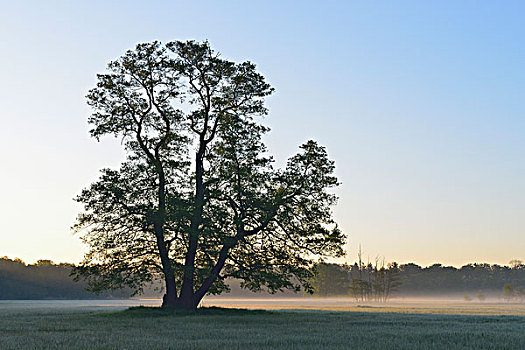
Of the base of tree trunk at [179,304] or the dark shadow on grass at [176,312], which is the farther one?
A: the base of tree trunk at [179,304]

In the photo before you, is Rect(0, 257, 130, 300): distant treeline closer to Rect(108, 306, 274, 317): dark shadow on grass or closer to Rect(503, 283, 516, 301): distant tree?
Rect(108, 306, 274, 317): dark shadow on grass

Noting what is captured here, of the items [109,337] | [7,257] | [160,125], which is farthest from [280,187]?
[7,257]

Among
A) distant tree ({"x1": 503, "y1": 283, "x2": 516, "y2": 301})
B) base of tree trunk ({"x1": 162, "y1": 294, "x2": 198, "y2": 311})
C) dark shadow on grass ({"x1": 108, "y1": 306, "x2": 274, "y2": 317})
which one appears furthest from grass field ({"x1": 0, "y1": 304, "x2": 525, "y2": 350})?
distant tree ({"x1": 503, "y1": 283, "x2": 516, "y2": 301})

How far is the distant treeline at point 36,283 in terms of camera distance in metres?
137

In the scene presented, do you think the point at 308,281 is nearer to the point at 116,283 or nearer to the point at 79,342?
the point at 116,283

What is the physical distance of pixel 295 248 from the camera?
37531mm

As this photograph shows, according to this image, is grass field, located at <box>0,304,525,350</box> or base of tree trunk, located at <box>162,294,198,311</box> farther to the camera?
base of tree trunk, located at <box>162,294,198,311</box>

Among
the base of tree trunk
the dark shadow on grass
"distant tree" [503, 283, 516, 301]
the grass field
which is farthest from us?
"distant tree" [503, 283, 516, 301]

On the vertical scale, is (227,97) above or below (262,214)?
above

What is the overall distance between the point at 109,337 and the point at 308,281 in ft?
62.9

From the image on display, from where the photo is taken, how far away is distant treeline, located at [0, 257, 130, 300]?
449 ft

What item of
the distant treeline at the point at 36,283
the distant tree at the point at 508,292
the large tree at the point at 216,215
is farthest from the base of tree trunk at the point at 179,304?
the distant tree at the point at 508,292

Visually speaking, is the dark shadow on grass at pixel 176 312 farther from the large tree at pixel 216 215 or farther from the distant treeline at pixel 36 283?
the distant treeline at pixel 36 283

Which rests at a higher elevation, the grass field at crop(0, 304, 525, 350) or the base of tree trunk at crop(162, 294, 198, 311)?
the base of tree trunk at crop(162, 294, 198, 311)
